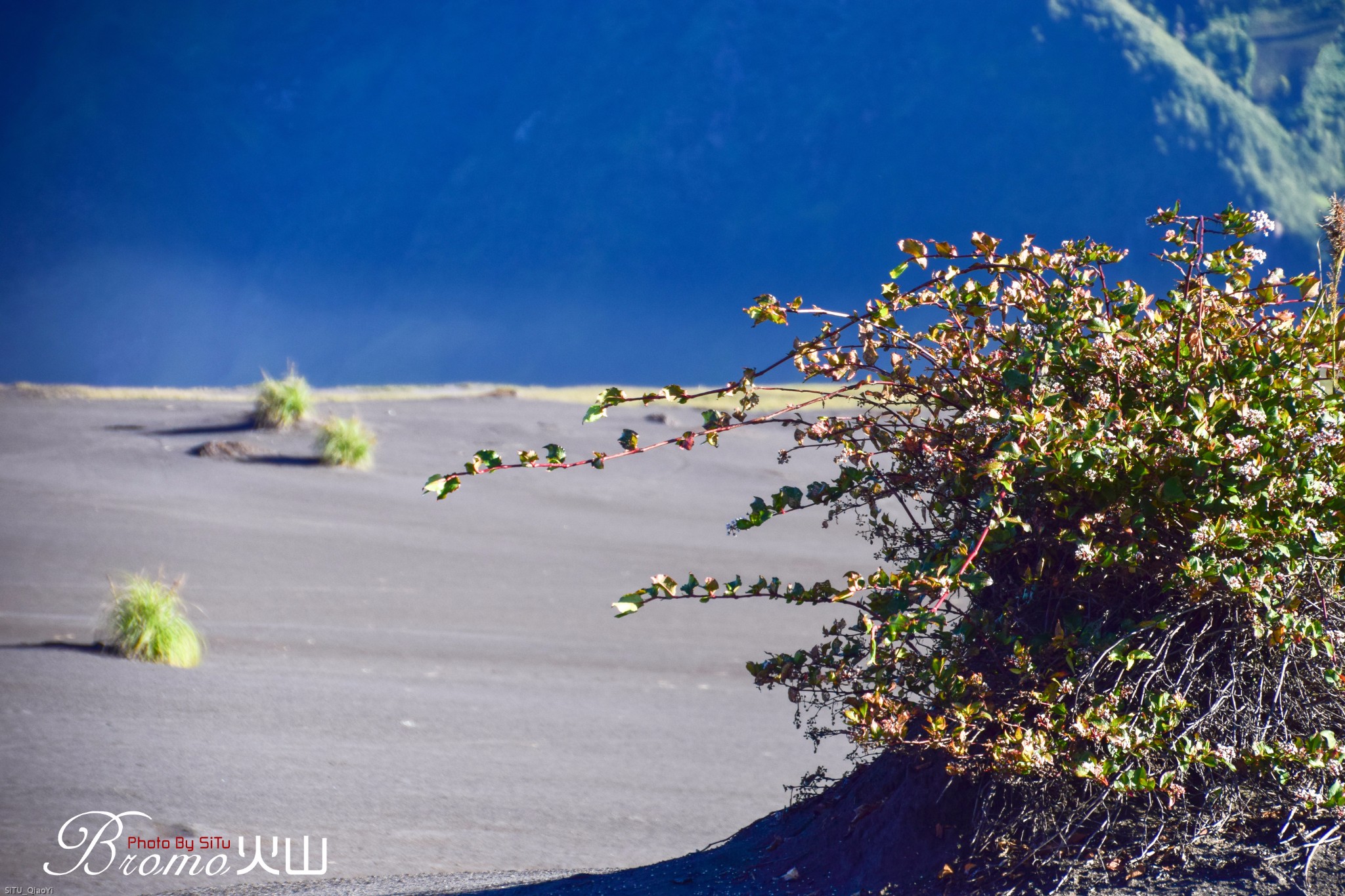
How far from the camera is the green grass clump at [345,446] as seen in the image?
47.5 feet

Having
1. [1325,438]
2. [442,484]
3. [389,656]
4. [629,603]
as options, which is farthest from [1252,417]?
[389,656]

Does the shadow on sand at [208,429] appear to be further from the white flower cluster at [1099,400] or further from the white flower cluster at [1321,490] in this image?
the white flower cluster at [1321,490]

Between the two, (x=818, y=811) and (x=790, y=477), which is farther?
(x=790, y=477)

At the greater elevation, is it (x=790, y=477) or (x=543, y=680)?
(x=790, y=477)

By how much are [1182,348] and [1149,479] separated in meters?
0.35

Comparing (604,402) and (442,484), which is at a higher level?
(604,402)

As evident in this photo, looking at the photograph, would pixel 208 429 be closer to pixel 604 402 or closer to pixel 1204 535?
pixel 604 402

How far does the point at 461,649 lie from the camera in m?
8.48

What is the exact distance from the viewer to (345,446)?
47.6ft

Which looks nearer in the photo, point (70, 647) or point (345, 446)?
point (70, 647)

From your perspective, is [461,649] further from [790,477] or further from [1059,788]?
[790,477]

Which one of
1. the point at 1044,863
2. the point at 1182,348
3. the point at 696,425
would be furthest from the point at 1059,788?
the point at 696,425

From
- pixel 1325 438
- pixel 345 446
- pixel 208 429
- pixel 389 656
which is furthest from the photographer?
pixel 208 429

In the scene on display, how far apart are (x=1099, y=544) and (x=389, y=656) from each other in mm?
6615
